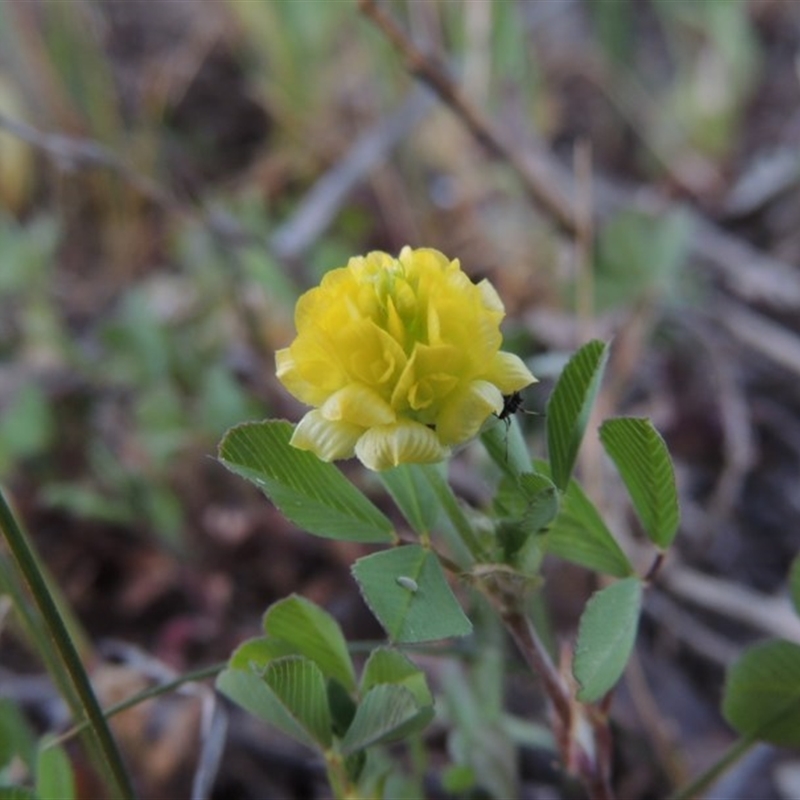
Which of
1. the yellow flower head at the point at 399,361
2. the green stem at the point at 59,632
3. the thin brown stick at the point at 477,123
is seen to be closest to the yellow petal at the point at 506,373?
the yellow flower head at the point at 399,361

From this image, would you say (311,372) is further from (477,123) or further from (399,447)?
(477,123)

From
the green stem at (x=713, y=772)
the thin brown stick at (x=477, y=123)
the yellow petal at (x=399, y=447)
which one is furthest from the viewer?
the thin brown stick at (x=477, y=123)

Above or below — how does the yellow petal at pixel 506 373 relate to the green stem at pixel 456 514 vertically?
above

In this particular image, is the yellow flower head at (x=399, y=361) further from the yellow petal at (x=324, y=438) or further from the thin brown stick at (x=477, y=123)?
the thin brown stick at (x=477, y=123)

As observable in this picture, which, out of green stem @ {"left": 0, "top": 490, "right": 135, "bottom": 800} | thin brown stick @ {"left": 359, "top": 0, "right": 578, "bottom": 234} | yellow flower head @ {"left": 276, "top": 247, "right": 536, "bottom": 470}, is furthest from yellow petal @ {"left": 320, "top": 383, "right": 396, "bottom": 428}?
thin brown stick @ {"left": 359, "top": 0, "right": 578, "bottom": 234}

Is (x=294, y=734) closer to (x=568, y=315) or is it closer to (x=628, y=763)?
(x=628, y=763)

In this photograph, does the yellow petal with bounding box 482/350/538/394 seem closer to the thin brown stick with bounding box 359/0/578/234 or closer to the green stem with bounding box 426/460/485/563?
the green stem with bounding box 426/460/485/563
